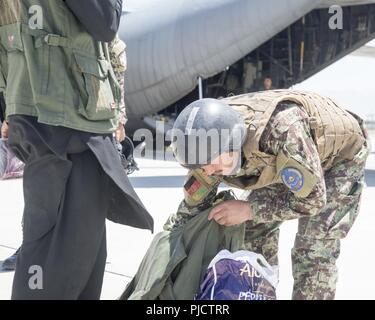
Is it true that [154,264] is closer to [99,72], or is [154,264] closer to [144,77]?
[99,72]

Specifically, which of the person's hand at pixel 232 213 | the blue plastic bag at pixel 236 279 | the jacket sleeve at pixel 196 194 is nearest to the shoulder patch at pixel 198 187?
the jacket sleeve at pixel 196 194

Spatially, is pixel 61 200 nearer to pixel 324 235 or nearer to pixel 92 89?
pixel 92 89

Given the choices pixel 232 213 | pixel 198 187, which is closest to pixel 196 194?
pixel 198 187

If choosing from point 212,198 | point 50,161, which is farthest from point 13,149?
point 212,198

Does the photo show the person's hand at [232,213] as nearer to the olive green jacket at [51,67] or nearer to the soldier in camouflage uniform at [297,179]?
the soldier in camouflage uniform at [297,179]

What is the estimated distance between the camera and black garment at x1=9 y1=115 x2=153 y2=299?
6.64 ft

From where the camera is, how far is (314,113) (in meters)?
2.48

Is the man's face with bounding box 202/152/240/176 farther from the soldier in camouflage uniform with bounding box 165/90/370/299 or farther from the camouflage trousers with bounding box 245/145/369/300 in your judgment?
the camouflage trousers with bounding box 245/145/369/300

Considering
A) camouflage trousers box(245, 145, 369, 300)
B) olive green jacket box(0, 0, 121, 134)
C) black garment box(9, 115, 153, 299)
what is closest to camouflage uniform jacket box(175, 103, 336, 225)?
camouflage trousers box(245, 145, 369, 300)

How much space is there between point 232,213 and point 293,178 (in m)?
0.30

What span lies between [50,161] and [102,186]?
224 mm

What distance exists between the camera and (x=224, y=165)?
2.15 meters

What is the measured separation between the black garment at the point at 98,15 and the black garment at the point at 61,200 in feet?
1.19

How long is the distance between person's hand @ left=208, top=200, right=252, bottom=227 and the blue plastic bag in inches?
6.4
